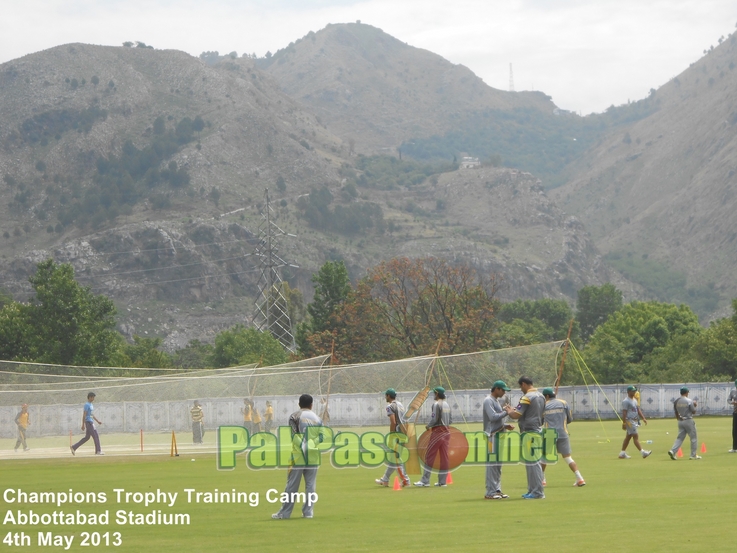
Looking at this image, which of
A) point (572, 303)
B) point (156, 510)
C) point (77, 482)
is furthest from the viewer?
point (572, 303)

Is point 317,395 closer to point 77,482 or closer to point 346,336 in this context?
point 77,482

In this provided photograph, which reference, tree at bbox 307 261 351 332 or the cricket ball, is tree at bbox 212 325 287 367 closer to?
tree at bbox 307 261 351 332

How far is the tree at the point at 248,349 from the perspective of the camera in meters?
76.3

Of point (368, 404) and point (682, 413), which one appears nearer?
point (682, 413)

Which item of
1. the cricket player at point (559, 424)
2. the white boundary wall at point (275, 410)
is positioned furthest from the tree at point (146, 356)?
the cricket player at point (559, 424)

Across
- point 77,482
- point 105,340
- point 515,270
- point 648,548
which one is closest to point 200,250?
point 515,270

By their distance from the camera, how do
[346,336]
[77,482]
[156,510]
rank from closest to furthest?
[156,510] → [77,482] → [346,336]

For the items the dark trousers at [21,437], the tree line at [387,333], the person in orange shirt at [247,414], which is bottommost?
the dark trousers at [21,437]

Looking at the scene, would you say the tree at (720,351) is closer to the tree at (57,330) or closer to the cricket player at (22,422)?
the tree at (57,330)

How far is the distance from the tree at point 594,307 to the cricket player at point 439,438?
12531cm

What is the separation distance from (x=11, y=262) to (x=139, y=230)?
21448mm

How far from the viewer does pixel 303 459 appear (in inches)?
563

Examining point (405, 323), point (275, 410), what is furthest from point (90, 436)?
point (405, 323)

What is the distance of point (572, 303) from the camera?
186 meters
